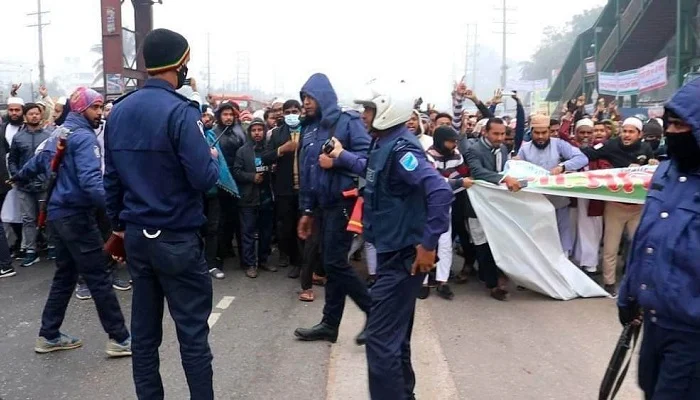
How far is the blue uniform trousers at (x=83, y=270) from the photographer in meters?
4.74

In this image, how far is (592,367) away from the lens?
470cm

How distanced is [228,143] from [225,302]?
2.16 metres

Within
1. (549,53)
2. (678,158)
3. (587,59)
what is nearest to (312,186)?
(678,158)

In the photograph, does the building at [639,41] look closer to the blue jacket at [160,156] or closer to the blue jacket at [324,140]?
the blue jacket at [324,140]

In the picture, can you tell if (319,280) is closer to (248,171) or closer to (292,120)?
(248,171)

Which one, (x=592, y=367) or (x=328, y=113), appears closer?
(x=592, y=367)

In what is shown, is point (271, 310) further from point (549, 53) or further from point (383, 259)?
point (549, 53)

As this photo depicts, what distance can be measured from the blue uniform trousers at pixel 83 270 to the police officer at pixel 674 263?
353cm

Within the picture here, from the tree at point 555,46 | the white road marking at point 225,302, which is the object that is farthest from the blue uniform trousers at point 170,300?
the tree at point 555,46

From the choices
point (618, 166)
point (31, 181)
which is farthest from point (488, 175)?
point (31, 181)

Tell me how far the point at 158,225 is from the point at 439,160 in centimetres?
386

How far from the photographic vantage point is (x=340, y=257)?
502cm

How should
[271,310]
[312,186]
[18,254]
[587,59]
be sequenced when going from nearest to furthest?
[312,186] < [271,310] < [18,254] < [587,59]

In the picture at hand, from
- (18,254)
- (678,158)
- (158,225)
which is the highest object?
(678,158)
